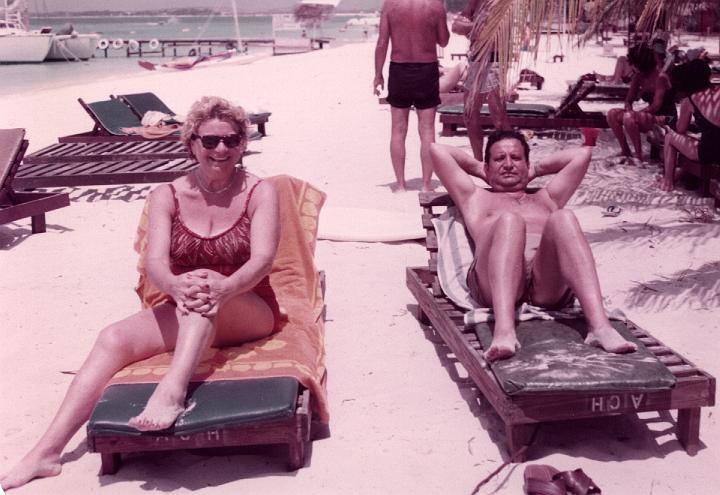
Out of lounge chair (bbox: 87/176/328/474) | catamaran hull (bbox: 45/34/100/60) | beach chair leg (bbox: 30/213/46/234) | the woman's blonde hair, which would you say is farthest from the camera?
catamaran hull (bbox: 45/34/100/60)

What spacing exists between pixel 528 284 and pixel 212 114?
156 cm

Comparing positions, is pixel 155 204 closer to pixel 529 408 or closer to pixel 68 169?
pixel 529 408

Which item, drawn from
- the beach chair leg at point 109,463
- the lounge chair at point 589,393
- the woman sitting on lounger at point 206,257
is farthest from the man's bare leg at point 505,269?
the beach chair leg at point 109,463

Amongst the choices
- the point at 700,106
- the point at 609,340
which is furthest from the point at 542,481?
the point at 700,106

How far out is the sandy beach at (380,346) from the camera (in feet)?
9.65

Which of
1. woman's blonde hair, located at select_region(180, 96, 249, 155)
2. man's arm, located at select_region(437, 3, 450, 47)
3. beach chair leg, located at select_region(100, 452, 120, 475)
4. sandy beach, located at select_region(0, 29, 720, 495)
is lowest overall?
sandy beach, located at select_region(0, 29, 720, 495)

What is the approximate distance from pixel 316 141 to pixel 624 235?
5588 mm

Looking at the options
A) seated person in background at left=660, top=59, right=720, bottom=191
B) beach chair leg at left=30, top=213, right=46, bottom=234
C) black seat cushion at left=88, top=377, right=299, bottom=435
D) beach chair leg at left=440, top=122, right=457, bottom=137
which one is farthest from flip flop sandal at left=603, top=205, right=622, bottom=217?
beach chair leg at left=30, top=213, right=46, bottom=234

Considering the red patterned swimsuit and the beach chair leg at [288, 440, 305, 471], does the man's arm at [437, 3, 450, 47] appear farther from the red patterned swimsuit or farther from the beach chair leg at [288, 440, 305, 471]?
the beach chair leg at [288, 440, 305, 471]

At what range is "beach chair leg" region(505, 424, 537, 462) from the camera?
296cm

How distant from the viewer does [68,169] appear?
773cm

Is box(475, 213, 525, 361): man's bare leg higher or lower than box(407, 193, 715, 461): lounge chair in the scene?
higher

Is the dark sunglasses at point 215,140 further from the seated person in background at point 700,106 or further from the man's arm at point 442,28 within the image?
the man's arm at point 442,28

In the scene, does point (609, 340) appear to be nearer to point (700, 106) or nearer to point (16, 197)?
point (700, 106)
